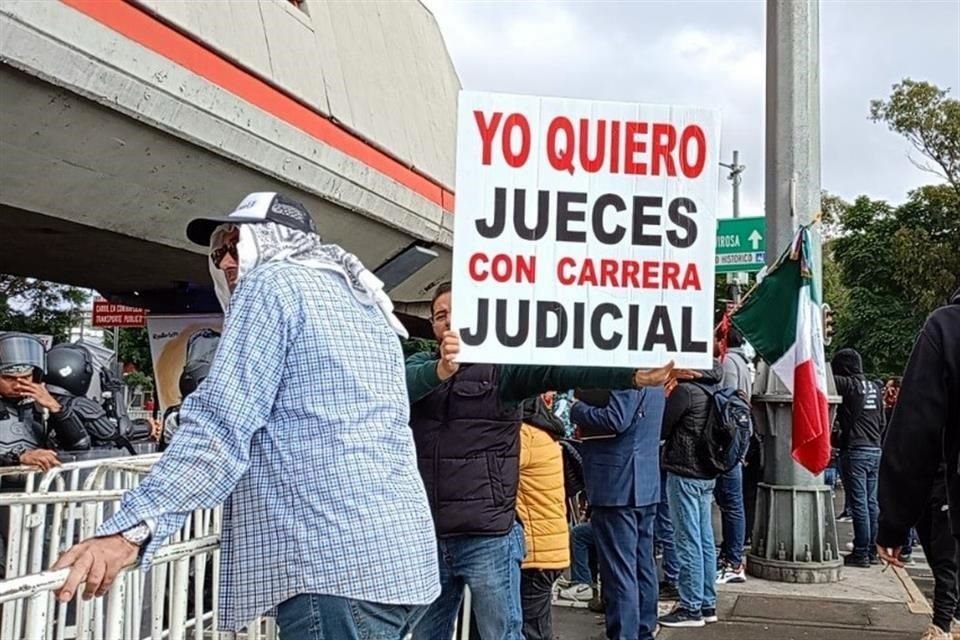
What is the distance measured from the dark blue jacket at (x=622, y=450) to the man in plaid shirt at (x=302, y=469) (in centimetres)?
306

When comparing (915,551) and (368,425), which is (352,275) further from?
(915,551)

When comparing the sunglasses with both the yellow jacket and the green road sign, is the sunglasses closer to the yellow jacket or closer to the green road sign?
the yellow jacket

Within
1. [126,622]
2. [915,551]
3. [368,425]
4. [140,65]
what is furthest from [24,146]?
[915,551]

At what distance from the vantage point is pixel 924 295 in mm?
27672

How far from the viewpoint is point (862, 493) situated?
858cm

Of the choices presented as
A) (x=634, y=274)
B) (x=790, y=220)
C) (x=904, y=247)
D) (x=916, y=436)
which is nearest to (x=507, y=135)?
(x=634, y=274)

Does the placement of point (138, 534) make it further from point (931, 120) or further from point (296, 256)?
point (931, 120)

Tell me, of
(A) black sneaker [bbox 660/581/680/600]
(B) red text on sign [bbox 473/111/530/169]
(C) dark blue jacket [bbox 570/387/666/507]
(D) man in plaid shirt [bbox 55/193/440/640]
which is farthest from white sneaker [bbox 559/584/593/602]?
(D) man in plaid shirt [bbox 55/193/440/640]

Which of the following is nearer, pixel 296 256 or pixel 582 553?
pixel 296 256

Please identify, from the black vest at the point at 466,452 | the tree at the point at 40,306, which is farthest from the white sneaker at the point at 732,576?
the tree at the point at 40,306

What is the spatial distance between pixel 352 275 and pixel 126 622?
168 cm

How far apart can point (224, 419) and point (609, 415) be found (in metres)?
3.44

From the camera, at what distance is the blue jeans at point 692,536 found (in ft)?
20.3

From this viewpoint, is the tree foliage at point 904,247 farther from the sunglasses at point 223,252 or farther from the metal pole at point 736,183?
the sunglasses at point 223,252
